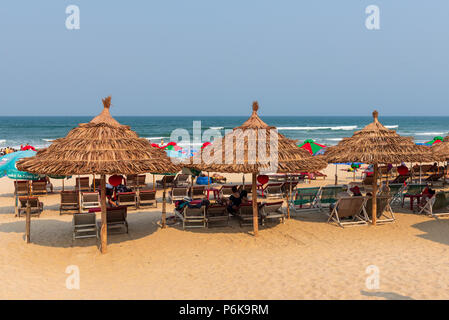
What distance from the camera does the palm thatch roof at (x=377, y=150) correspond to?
9227 millimetres

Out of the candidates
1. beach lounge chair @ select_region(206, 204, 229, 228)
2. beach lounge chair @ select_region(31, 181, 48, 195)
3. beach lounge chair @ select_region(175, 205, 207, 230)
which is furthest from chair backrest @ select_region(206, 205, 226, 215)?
beach lounge chair @ select_region(31, 181, 48, 195)

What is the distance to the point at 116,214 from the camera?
349 inches

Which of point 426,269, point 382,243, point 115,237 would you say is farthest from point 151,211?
point 426,269

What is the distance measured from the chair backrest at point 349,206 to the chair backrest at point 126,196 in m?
5.99

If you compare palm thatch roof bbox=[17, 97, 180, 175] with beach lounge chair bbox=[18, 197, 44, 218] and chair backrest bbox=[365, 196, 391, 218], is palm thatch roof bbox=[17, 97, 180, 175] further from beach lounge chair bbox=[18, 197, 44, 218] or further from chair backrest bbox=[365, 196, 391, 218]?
chair backrest bbox=[365, 196, 391, 218]

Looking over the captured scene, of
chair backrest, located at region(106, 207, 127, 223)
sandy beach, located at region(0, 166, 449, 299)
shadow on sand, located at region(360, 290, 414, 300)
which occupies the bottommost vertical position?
sandy beach, located at region(0, 166, 449, 299)

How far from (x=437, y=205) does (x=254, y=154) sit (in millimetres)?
5632

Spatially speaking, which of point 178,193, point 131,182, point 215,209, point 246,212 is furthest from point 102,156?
point 131,182

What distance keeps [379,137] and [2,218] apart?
1034 centimetres

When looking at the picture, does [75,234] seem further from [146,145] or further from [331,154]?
[331,154]

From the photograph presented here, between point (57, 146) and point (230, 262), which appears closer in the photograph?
point (230, 262)

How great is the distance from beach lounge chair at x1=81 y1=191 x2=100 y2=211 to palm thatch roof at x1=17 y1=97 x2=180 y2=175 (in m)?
4.10

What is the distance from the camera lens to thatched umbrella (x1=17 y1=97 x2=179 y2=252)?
23.9 feet
